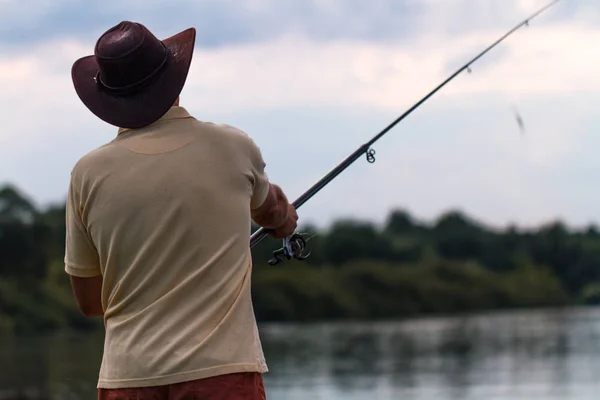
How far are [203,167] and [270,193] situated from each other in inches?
10.3

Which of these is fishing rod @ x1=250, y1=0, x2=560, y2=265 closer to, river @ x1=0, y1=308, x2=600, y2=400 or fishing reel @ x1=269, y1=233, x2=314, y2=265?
fishing reel @ x1=269, y1=233, x2=314, y2=265

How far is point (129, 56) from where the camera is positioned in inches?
101

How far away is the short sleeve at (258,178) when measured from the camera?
2584 millimetres

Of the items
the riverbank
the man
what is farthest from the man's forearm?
the riverbank

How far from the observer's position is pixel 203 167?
249cm

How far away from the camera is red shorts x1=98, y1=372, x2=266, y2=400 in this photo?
2.45m

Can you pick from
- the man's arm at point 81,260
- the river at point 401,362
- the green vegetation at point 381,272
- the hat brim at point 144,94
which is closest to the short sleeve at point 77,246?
the man's arm at point 81,260

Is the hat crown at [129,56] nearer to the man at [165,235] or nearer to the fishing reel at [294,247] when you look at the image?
the man at [165,235]

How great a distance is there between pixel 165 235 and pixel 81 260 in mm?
252

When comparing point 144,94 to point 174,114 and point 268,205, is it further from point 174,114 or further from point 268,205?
point 268,205

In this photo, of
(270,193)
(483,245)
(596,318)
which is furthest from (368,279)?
(270,193)

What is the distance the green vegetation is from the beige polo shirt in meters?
44.1

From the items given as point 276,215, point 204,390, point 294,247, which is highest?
point 276,215

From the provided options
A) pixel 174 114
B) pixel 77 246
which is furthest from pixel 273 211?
pixel 77 246
